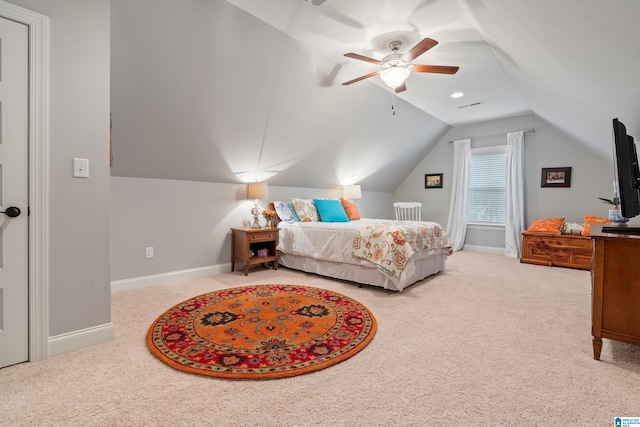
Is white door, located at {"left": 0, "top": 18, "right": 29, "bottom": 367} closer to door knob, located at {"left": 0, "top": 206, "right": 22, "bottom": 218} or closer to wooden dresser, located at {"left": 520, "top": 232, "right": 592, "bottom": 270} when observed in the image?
door knob, located at {"left": 0, "top": 206, "right": 22, "bottom": 218}

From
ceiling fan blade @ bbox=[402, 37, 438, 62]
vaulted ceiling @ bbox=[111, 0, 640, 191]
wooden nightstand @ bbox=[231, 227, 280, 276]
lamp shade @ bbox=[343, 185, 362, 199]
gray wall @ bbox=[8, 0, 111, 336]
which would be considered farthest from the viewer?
lamp shade @ bbox=[343, 185, 362, 199]

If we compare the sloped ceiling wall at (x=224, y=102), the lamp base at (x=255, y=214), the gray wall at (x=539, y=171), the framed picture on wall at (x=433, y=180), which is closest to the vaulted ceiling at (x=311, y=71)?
the sloped ceiling wall at (x=224, y=102)

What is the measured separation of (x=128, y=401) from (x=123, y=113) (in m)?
2.49

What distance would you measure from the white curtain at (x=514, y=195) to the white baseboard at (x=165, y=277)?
16.3 feet

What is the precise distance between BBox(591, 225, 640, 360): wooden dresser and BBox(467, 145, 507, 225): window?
4.32 metres

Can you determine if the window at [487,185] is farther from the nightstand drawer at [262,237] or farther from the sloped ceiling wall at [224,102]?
the nightstand drawer at [262,237]

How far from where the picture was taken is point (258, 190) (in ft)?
13.4

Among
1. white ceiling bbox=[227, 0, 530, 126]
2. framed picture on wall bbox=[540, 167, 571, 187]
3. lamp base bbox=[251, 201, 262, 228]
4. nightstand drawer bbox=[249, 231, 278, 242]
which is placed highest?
white ceiling bbox=[227, 0, 530, 126]

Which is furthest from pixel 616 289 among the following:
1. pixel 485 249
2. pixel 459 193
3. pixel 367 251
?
pixel 459 193

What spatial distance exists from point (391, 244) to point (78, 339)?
8.90 feet

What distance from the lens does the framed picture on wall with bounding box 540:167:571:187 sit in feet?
16.7

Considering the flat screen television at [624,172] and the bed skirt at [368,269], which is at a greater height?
the flat screen television at [624,172]

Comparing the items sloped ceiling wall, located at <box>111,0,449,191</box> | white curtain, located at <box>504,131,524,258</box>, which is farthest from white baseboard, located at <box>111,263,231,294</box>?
white curtain, located at <box>504,131,524,258</box>

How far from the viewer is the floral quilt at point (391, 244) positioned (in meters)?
3.18
